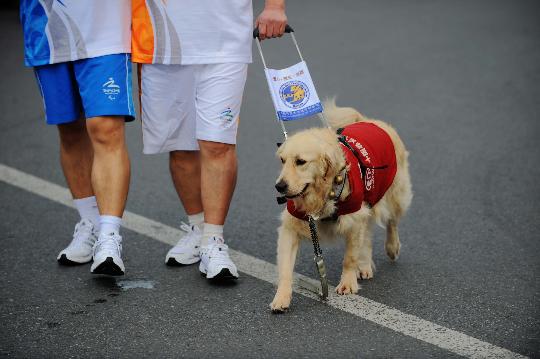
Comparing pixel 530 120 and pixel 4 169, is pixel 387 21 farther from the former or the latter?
pixel 4 169

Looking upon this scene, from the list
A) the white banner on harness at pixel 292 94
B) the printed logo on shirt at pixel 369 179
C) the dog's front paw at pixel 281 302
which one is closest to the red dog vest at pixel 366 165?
the printed logo on shirt at pixel 369 179

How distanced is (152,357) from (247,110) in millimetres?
4670

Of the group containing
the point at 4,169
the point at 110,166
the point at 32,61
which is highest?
the point at 32,61

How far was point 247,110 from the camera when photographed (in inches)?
318

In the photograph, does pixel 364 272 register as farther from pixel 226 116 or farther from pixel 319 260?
pixel 226 116

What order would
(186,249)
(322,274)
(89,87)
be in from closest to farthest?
(322,274) → (89,87) → (186,249)

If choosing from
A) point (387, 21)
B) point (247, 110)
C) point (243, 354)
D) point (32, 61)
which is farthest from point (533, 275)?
point (387, 21)

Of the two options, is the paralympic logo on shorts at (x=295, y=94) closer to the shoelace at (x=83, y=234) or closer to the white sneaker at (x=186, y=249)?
the white sneaker at (x=186, y=249)

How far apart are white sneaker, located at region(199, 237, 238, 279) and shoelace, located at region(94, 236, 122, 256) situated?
18.4 inches

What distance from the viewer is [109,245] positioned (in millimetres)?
4418

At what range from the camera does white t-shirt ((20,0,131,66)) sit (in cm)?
443

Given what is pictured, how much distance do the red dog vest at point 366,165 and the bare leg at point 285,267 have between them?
15cm

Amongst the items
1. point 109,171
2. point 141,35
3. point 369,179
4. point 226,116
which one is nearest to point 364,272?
point 369,179

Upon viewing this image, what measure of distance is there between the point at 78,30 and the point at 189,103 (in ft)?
2.36
